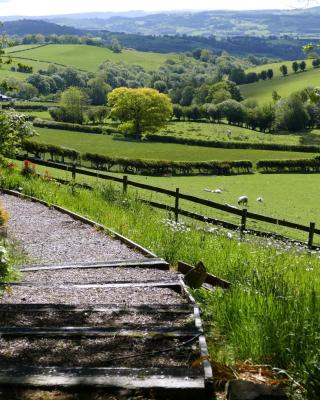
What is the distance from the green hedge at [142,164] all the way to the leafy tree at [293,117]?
62.2 metres

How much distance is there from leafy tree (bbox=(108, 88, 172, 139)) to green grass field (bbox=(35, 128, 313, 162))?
27.6 feet

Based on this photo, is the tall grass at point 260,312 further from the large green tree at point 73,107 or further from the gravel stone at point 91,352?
the large green tree at point 73,107

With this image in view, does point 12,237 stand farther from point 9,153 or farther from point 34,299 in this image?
point 9,153

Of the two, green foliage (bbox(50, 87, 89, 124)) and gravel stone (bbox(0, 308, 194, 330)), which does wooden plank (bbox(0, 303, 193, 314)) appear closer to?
gravel stone (bbox(0, 308, 194, 330))

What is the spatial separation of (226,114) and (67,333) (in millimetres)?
139087

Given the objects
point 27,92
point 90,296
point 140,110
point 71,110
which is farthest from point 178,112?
point 90,296

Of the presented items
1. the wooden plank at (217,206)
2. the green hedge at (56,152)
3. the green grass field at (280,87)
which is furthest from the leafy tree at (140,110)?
the wooden plank at (217,206)

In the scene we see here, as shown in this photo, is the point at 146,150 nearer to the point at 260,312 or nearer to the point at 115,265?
the point at 115,265

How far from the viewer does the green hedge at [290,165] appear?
71812mm

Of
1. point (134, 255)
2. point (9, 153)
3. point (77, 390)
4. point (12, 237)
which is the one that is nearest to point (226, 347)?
point (77, 390)

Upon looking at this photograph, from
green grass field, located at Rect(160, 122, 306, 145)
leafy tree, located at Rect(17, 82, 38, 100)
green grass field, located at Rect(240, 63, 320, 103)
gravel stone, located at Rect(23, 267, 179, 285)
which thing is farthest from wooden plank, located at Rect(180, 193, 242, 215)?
leafy tree, located at Rect(17, 82, 38, 100)

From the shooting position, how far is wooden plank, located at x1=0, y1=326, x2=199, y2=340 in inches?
209

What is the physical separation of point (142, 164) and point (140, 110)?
5016cm

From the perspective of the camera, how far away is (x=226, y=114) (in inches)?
5571
